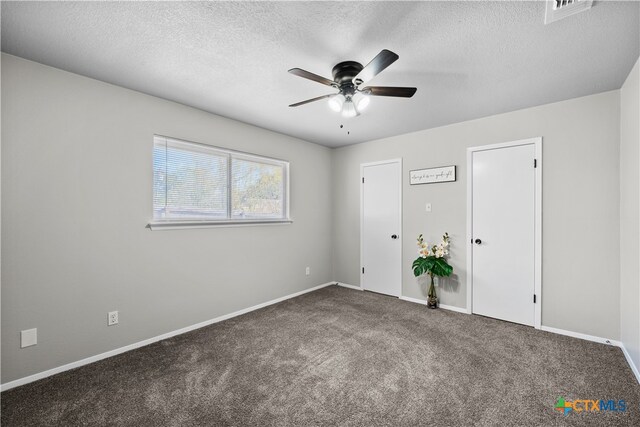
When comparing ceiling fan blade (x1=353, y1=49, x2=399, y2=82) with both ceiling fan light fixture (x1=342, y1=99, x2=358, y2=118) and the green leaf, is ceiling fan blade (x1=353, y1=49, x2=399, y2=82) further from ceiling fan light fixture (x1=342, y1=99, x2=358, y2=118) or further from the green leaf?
the green leaf

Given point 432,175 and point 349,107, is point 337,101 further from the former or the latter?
point 432,175

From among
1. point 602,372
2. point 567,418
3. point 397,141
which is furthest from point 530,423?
point 397,141

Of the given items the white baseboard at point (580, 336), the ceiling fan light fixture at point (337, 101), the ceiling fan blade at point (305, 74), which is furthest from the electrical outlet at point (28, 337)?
the white baseboard at point (580, 336)

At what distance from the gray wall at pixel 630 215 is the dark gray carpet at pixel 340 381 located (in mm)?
332

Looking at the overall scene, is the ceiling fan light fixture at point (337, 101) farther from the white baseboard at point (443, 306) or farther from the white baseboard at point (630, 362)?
the white baseboard at point (630, 362)

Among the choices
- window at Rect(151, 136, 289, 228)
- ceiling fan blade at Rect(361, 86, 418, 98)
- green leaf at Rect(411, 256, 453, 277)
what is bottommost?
green leaf at Rect(411, 256, 453, 277)

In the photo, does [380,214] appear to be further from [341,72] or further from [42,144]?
[42,144]

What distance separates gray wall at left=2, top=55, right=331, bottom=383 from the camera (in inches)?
83.2

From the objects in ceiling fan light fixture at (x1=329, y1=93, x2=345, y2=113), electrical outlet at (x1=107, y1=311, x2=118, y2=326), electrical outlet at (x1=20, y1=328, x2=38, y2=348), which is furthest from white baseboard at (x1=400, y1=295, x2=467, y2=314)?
electrical outlet at (x1=20, y1=328, x2=38, y2=348)

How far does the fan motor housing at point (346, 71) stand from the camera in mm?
2129

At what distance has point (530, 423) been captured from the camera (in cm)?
174

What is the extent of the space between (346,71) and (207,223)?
2.17 meters

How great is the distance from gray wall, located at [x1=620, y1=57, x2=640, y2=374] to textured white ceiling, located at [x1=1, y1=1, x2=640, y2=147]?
239mm

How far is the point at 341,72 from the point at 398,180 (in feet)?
7.81
